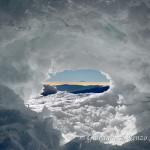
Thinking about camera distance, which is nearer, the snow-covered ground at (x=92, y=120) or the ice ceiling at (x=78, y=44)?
the ice ceiling at (x=78, y=44)

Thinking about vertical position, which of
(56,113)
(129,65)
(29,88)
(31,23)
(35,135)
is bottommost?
(35,135)

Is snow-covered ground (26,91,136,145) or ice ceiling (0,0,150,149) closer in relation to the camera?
ice ceiling (0,0,150,149)

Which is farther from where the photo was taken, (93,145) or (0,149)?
(93,145)

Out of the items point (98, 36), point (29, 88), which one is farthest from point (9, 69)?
point (98, 36)

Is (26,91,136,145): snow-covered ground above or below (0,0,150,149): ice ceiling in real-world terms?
below

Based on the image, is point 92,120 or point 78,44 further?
point 92,120

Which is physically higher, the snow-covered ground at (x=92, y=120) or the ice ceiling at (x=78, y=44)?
the ice ceiling at (x=78, y=44)

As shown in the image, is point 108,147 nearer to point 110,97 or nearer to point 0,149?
point 0,149

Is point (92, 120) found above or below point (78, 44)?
below
